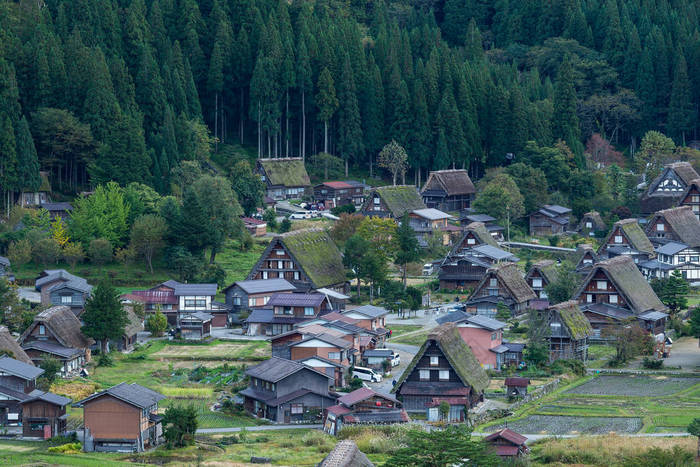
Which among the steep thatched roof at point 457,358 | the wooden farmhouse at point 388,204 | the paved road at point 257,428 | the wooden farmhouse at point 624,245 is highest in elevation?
the wooden farmhouse at point 388,204

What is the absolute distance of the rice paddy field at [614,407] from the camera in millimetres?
47875

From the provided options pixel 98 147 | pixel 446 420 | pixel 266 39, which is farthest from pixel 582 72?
pixel 446 420

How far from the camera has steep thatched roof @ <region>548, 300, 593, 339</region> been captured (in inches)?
2309

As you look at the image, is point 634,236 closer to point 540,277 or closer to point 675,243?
point 675,243

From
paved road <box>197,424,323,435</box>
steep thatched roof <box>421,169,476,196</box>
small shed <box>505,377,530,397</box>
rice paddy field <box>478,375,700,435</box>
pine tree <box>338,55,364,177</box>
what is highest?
pine tree <box>338,55,364,177</box>

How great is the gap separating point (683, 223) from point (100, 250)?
34384mm

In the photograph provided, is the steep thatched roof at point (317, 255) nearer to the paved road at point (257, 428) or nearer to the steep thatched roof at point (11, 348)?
the steep thatched roof at point (11, 348)

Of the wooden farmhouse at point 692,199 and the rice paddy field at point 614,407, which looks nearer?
the rice paddy field at point 614,407

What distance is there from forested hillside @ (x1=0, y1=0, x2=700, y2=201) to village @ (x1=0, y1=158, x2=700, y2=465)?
5.75 meters

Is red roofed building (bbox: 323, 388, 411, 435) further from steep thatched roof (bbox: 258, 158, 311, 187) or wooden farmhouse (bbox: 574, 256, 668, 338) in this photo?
steep thatched roof (bbox: 258, 158, 311, 187)

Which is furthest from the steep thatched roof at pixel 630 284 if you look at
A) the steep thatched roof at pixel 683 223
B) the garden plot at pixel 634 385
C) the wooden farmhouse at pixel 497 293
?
the steep thatched roof at pixel 683 223

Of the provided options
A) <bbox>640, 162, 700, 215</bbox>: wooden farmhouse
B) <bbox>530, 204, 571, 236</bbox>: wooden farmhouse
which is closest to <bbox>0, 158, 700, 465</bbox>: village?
<bbox>530, 204, 571, 236</bbox>: wooden farmhouse

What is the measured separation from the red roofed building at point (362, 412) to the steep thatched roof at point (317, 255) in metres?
21.2

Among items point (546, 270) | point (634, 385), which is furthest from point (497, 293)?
point (634, 385)
